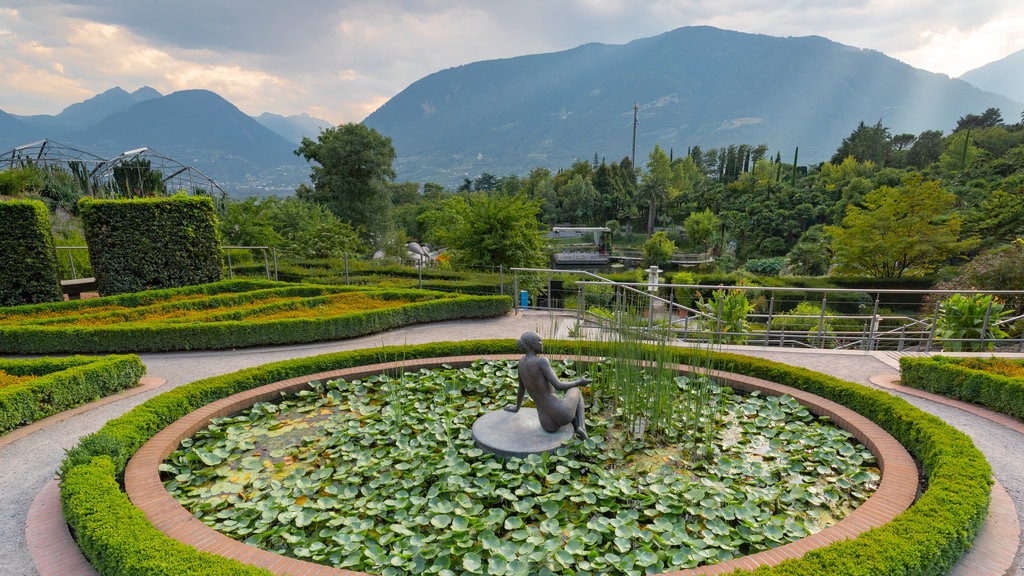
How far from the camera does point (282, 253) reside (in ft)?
70.0

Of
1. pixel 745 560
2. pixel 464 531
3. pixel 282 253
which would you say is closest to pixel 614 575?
pixel 745 560

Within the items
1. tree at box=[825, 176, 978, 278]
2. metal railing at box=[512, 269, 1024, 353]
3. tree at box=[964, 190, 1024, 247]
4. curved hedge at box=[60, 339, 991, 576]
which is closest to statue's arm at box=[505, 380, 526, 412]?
metal railing at box=[512, 269, 1024, 353]

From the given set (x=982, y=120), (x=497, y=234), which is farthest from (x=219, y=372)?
(x=982, y=120)

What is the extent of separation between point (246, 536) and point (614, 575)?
2521 mm

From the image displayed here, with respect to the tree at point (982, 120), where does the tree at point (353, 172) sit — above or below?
below

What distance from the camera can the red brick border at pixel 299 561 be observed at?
272 cm

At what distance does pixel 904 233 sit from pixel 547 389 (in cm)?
2405

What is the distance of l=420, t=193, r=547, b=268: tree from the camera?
1573cm

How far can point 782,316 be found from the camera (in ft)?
28.6

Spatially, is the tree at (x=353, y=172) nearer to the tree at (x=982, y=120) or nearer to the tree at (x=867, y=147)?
the tree at (x=867, y=147)

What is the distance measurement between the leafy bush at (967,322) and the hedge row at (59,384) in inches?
471

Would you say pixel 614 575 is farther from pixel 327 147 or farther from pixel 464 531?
pixel 327 147

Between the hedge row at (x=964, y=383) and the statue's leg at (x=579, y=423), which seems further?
the hedge row at (x=964, y=383)

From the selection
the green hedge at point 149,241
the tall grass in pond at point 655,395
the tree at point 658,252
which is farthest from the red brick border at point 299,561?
the tree at point 658,252
